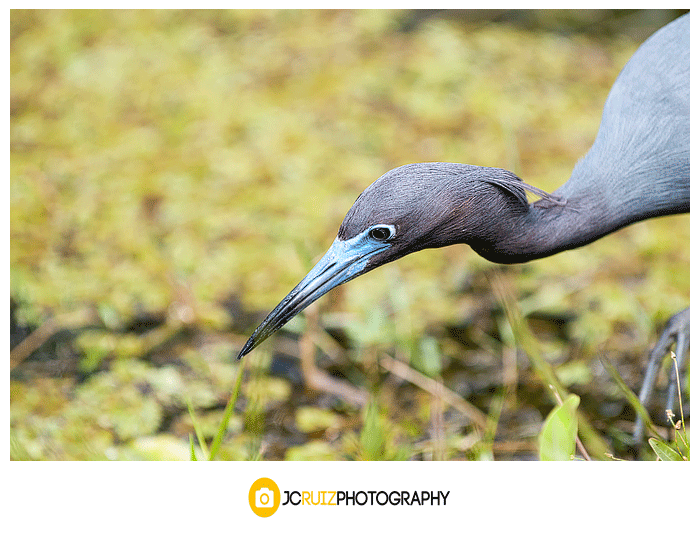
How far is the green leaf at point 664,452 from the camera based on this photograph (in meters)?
1.68

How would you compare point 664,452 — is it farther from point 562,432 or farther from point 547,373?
point 547,373

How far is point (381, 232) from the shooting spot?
169cm

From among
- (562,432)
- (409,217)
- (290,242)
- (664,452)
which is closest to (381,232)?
(409,217)

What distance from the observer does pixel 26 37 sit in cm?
416

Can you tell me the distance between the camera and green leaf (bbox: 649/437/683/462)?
1.68 metres

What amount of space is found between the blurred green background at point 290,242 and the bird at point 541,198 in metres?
0.39
